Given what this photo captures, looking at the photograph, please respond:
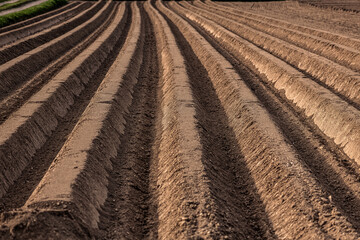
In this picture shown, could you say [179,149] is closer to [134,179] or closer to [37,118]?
[134,179]

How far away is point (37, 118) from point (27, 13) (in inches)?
715

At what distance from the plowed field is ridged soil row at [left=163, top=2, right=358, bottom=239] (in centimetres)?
2

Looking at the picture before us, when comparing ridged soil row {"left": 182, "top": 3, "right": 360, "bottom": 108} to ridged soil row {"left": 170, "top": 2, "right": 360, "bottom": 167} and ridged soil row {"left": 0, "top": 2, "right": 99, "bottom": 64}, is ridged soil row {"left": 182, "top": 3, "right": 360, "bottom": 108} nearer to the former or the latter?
ridged soil row {"left": 170, "top": 2, "right": 360, "bottom": 167}

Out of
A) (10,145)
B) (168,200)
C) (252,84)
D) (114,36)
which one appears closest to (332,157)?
(168,200)

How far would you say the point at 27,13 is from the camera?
22.1 m

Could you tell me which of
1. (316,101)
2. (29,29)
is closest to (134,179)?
(316,101)

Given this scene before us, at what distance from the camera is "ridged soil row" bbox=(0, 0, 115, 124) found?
7.60 meters

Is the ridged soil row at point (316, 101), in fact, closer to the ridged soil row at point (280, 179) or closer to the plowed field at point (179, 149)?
the plowed field at point (179, 149)

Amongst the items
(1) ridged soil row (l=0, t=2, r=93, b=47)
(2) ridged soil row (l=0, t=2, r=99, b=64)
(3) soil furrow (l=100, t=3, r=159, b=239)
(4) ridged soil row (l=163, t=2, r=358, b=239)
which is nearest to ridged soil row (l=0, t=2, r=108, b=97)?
(2) ridged soil row (l=0, t=2, r=99, b=64)

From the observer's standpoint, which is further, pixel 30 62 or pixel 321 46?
pixel 321 46

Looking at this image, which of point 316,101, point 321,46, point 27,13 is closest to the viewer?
point 316,101

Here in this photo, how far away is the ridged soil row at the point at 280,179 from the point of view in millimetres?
3961

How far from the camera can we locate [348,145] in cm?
614

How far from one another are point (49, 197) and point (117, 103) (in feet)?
11.6
